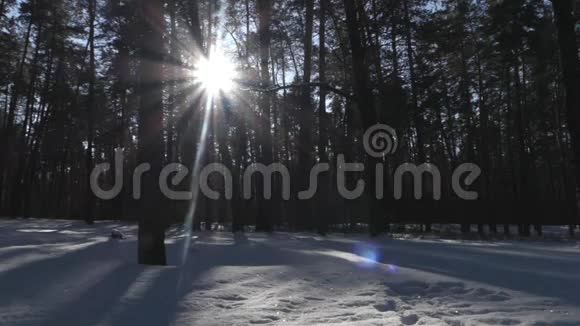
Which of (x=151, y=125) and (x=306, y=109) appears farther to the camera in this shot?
(x=306, y=109)

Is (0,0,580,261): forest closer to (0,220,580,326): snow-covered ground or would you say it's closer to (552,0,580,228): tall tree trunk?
(552,0,580,228): tall tree trunk

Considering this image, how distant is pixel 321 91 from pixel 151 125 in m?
13.0

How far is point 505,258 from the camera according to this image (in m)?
6.93

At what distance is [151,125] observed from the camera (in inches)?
272

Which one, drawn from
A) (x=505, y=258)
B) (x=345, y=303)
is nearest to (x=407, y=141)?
(x=505, y=258)

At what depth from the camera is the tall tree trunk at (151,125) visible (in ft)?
21.7

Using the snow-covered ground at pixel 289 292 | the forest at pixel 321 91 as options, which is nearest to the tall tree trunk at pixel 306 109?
the forest at pixel 321 91

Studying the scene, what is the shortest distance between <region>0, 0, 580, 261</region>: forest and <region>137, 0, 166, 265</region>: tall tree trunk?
182 inches

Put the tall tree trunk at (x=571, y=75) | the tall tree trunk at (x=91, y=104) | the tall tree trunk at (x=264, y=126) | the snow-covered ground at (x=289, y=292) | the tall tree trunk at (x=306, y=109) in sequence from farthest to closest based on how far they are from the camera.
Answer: the tall tree trunk at (x=91, y=104) < the tall tree trunk at (x=264, y=126) < the tall tree trunk at (x=306, y=109) < the tall tree trunk at (x=571, y=75) < the snow-covered ground at (x=289, y=292)

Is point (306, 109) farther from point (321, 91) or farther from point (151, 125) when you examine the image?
point (151, 125)

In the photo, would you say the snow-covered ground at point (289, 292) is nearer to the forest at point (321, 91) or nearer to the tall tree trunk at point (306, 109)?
the forest at point (321, 91)

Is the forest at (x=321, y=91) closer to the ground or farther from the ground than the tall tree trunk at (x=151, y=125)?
farther from the ground

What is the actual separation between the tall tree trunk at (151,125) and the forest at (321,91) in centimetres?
463

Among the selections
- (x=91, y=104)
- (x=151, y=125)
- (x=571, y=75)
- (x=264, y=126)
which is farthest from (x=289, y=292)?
(x=91, y=104)
